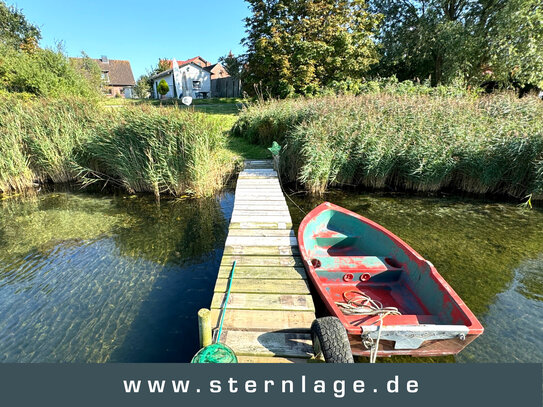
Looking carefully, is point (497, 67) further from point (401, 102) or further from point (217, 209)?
point (217, 209)

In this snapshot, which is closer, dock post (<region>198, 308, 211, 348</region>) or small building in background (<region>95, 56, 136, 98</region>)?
dock post (<region>198, 308, 211, 348</region>)

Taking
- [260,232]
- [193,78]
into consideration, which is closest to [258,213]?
[260,232]

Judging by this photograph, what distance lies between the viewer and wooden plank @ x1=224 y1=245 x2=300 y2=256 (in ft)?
13.1

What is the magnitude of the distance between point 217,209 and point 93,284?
3.26 m

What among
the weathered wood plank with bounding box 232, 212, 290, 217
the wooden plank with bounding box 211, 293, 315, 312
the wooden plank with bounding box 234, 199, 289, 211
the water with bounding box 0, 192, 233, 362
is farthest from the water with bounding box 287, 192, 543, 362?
the water with bounding box 0, 192, 233, 362

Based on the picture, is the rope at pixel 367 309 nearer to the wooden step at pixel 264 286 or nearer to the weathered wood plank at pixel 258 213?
the wooden step at pixel 264 286

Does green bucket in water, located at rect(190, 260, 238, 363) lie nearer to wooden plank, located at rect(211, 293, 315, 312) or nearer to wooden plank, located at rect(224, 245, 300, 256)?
wooden plank, located at rect(211, 293, 315, 312)

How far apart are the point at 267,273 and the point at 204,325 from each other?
144cm

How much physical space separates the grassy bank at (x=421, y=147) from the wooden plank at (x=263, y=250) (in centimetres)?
335

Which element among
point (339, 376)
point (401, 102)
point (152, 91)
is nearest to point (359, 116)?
point (401, 102)

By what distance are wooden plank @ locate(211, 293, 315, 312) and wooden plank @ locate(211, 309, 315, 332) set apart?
6cm

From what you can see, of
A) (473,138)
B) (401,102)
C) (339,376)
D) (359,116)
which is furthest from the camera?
(401,102)

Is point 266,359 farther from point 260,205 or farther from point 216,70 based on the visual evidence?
point 216,70

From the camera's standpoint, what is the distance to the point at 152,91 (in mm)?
40562
